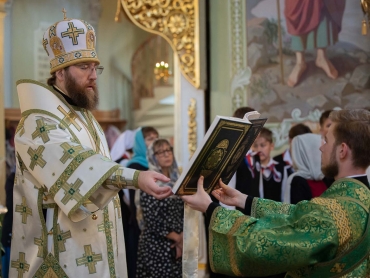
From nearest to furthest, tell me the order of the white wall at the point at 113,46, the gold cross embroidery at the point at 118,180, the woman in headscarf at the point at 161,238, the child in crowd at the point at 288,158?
the gold cross embroidery at the point at 118,180 < the woman in headscarf at the point at 161,238 < the child in crowd at the point at 288,158 < the white wall at the point at 113,46

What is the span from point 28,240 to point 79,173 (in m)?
0.56

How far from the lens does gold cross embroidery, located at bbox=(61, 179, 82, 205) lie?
3.26m

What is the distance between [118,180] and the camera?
127 inches

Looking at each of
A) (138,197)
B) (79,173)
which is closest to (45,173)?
(79,173)

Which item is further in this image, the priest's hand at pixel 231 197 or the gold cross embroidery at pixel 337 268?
the priest's hand at pixel 231 197

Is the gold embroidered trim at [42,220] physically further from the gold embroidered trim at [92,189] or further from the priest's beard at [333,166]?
the priest's beard at [333,166]

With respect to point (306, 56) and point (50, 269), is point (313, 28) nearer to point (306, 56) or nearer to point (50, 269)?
point (306, 56)

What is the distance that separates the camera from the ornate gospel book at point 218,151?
2934 mm

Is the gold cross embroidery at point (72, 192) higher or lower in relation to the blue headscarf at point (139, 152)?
higher

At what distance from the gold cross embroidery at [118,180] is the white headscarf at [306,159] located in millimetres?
2402

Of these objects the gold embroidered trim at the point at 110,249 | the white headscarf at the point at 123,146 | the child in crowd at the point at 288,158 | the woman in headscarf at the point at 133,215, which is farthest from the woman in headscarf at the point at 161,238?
the white headscarf at the point at 123,146

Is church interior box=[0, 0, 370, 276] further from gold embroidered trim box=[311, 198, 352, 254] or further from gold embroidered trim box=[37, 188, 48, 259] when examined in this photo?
gold embroidered trim box=[311, 198, 352, 254]

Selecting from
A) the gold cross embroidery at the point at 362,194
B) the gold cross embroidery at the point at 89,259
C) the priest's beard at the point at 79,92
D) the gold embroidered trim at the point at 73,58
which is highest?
the gold embroidered trim at the point at 73,58

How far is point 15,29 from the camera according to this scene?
39.9 feet
